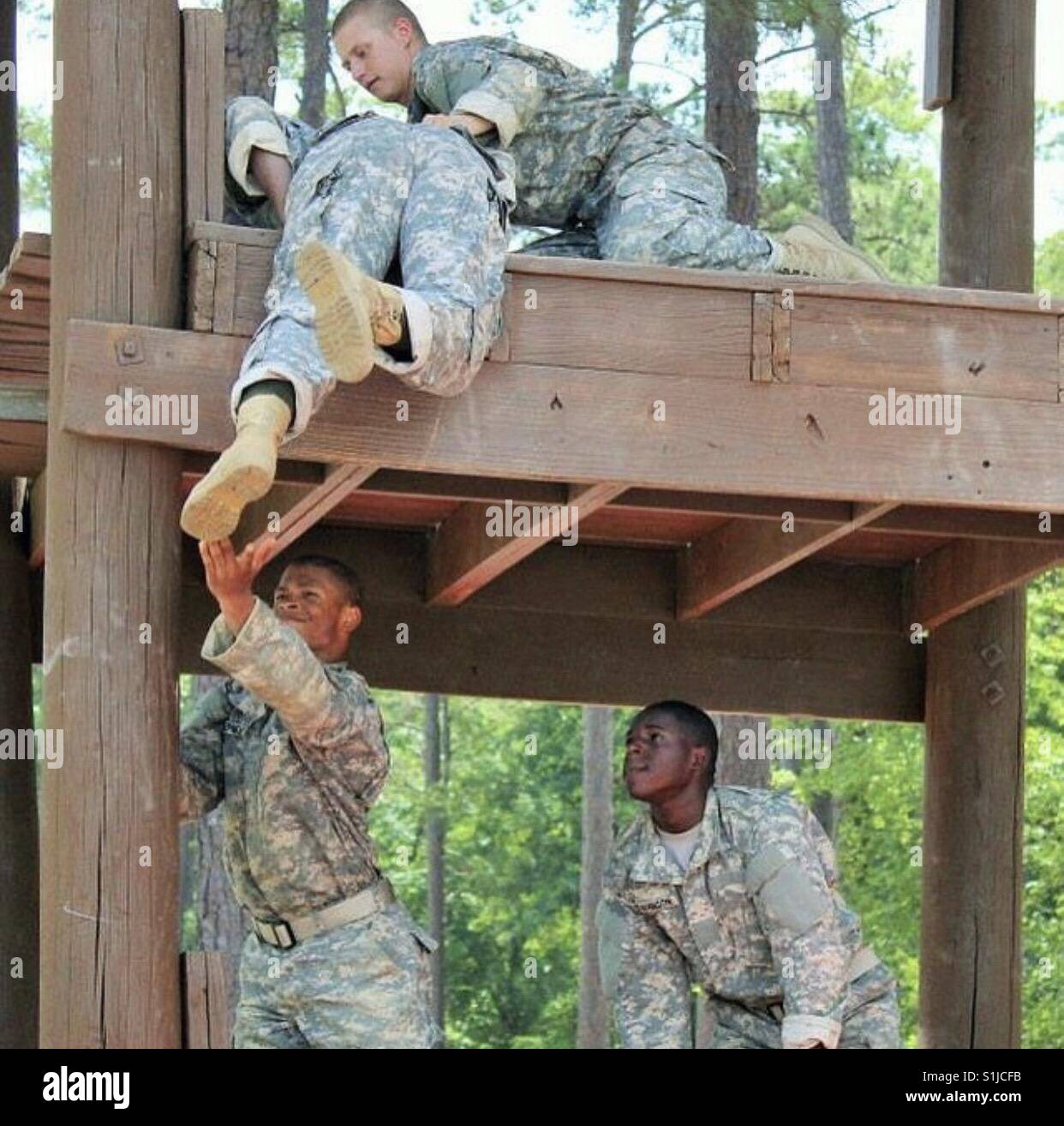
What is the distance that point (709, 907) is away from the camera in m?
7.76

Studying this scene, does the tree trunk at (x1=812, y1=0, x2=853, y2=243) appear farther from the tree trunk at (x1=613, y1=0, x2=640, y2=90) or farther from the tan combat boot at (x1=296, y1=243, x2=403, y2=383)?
the tan combat boot at (x1=296, y1=243, x2=403, y2=383)

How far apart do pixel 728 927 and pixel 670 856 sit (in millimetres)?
268

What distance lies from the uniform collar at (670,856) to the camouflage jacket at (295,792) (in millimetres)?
864

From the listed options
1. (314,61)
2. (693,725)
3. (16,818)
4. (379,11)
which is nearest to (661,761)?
(693,725)

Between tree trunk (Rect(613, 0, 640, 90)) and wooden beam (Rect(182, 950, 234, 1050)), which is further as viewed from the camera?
tree trunk (Rect(613, 0, 640, 90))

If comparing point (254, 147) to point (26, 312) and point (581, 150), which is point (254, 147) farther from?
point (581, 150)

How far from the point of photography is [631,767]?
7902 millimetres

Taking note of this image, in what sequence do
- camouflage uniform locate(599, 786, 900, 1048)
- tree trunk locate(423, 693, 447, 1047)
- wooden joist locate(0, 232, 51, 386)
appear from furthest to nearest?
tree trunk locate(423, 693, 447, 1047), camouflage uniform locate(599, 786, 900, 1048), wooden joist locate(0, 232, 51, 386)

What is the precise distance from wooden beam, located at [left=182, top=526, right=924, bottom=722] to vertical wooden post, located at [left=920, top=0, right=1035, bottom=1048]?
0.43 metres

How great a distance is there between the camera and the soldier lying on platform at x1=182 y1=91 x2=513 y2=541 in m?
6.00

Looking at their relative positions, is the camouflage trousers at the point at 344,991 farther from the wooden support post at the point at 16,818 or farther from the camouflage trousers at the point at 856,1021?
the wooden support post at the point at 16,818

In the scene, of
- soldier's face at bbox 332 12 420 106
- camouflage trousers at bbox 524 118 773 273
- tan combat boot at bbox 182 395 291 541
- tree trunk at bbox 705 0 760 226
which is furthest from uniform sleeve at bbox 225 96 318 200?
tree trunk at bbox 705 0 760 226
